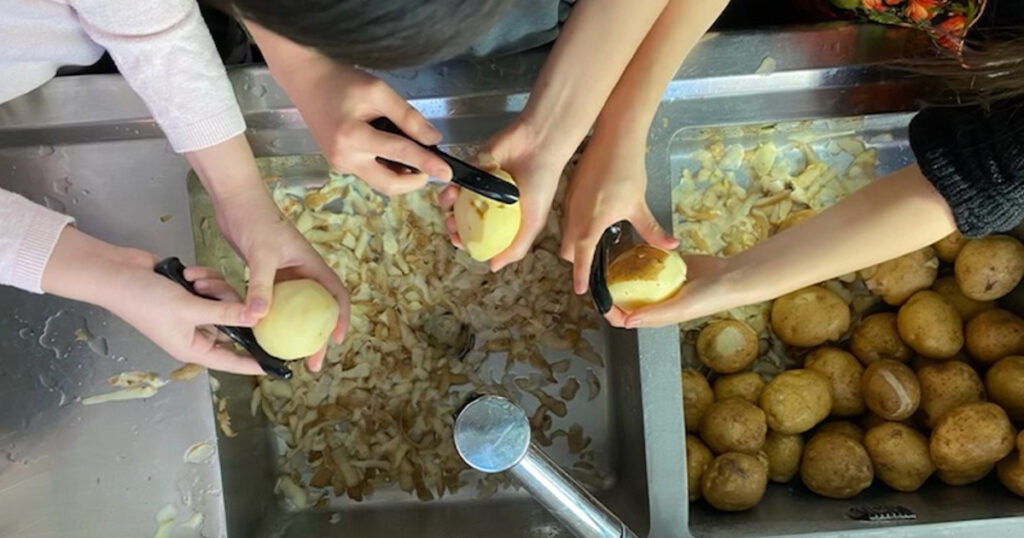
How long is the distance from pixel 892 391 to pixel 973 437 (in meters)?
0.09

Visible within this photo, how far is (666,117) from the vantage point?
0.92m

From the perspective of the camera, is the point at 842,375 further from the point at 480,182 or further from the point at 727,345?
the point at 480,182

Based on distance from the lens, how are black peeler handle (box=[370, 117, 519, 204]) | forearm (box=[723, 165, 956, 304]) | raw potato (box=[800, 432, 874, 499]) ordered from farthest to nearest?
1. raw potato (box=[800, 432, 874, 499])
2. forearm (box=[723, 165, 956, 304])
3. black peeler handle (box=[370, 117, 519, 204])

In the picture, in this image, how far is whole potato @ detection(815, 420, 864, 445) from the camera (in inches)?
38.2

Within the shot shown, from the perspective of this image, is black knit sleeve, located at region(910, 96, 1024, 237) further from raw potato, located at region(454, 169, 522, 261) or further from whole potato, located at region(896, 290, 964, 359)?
raw potato, located at region(454, 169, 522, 261)

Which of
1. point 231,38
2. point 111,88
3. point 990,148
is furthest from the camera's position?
point 231,38

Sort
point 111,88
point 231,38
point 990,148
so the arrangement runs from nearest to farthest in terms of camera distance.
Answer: point 990,148 < point 111,88 < point 231,38

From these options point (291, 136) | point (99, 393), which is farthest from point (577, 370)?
point (99, 393)

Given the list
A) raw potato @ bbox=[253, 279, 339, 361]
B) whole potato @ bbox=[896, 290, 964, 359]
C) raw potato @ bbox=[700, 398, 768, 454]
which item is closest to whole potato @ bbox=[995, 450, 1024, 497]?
whole potato @ bbox=[896, 290, 964, 359]

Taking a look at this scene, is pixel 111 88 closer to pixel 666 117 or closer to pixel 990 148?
pixel 666 117

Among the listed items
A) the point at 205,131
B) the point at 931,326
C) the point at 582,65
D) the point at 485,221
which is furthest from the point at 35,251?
the point at 931,326

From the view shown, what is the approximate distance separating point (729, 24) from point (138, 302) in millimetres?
760

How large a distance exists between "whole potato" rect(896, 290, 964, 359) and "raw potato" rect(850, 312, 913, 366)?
2 cm

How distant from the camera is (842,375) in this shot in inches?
38.7
